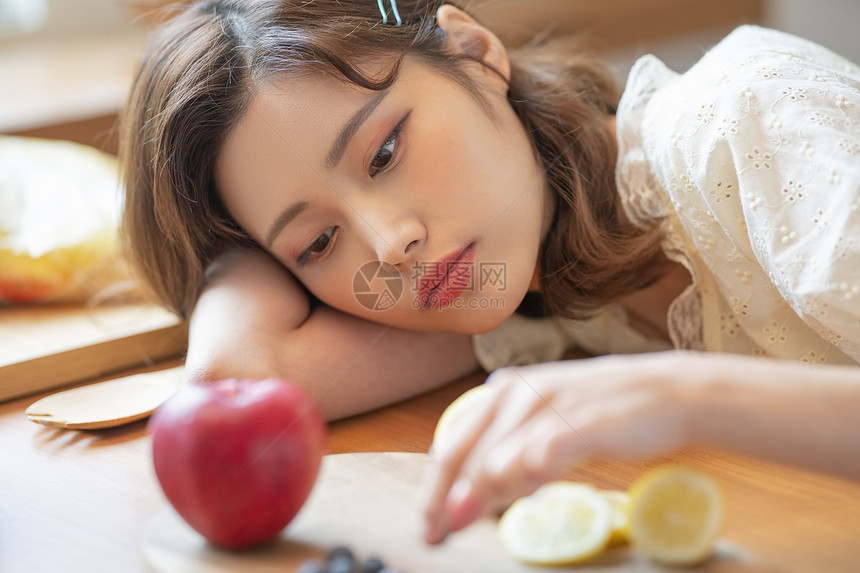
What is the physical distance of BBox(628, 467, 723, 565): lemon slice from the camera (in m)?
0.47

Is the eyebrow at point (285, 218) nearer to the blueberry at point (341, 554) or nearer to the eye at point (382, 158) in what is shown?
the eye at point (382, 158)

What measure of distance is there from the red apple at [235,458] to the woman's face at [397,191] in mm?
241

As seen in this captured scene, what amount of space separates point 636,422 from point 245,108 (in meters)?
0.49

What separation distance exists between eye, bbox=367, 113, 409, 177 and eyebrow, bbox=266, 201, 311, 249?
2.6 inches

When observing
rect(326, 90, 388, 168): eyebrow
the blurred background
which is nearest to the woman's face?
rect(326, 90, 388, 168): eyebrow

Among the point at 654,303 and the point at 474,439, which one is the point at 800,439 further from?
the point at 654,303

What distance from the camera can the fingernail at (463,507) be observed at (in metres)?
0.44

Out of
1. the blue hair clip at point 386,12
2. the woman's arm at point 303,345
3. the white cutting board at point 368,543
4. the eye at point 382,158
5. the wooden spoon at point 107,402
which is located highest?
the blue hair clip at point 386,12

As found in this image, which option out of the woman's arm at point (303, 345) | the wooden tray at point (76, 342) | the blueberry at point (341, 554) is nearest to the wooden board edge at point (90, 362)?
the wooden tray at point (76, 342)

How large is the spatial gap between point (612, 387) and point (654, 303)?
0.53 meters

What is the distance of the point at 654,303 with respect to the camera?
0.96 m

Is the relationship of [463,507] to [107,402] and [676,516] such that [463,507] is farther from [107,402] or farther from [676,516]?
[107,402]

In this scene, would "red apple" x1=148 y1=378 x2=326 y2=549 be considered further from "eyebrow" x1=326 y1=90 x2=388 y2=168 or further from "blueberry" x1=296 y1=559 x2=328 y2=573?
"eyebrow" x1=326 y1=90 x2=388 y2=168

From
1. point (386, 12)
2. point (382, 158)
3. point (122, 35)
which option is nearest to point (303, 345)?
point (382, 158)
